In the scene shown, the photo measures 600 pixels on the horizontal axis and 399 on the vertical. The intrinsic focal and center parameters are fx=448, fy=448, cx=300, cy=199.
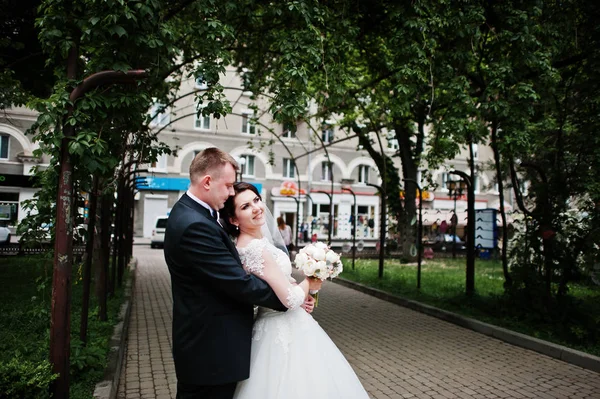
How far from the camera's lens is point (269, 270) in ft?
8.47

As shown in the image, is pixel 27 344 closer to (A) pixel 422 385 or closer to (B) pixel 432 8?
(A) pixel 422 385

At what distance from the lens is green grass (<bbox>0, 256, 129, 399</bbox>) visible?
4484 mm

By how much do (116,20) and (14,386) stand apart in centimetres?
343

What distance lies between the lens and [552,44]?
777 cm

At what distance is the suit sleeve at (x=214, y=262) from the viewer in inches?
90.0

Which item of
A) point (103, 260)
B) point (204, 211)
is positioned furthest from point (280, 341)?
point (103, 260)

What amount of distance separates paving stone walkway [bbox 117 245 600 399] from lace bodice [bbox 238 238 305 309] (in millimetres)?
2892

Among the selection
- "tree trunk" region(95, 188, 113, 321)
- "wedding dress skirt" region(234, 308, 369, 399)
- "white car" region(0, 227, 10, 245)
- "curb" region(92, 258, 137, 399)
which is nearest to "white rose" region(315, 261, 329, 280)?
"wedding dress skirt" region(234, 308, 369, 399)

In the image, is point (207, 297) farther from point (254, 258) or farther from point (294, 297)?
point (294, 297)

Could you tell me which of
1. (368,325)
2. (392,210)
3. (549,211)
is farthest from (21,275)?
(392,210)

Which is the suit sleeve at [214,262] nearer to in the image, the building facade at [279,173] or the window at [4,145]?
the window at [4,145]

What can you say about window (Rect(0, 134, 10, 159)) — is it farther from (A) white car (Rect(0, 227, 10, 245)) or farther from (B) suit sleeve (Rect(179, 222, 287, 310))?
(B) suit sleeve (Rect(179, 222, 287, 310))

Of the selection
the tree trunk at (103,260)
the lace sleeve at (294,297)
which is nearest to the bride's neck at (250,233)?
the lace sleeve at (294,297)

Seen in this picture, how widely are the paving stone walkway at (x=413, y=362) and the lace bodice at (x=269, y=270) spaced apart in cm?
289
